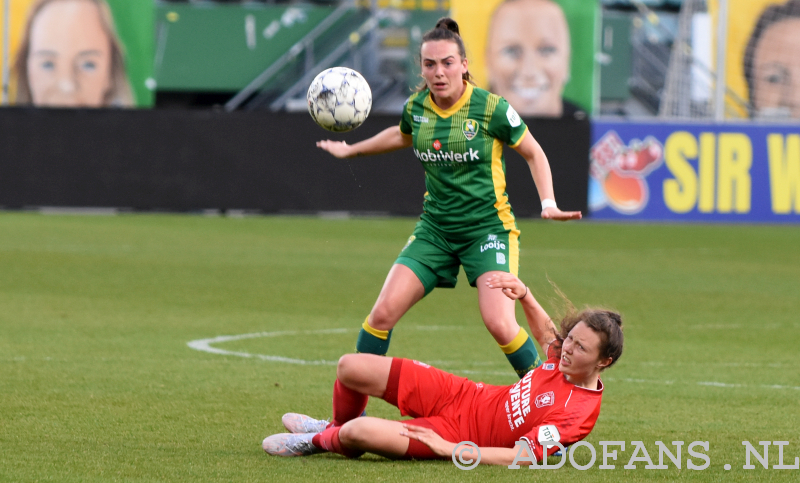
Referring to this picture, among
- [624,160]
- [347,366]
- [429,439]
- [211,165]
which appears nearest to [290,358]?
[347,366]

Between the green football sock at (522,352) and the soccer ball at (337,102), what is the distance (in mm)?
1502

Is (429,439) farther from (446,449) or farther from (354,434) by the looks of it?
(354,434)

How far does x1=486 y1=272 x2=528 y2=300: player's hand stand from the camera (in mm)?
5922

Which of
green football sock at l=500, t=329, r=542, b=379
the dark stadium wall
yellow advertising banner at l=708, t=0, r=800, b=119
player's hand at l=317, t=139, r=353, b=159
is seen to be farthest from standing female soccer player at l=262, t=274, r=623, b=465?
yellow advertising banner at l=708, t=0, r=800, b=119

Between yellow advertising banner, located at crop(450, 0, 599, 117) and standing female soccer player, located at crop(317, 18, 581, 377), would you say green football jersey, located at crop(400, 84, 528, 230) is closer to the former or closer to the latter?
standing female soccer player, located at crop(317, 18, 581, 377)

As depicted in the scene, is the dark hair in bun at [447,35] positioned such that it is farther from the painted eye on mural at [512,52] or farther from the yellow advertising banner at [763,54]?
the yellow advertising banner at [763,54]

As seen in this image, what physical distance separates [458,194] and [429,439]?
66.2 inches

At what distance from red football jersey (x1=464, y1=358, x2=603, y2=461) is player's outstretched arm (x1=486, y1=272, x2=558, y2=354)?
0.98 feet

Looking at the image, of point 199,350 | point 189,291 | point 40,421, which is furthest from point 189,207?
point 40,421

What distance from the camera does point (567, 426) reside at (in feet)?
17.9

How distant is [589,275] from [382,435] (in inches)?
383

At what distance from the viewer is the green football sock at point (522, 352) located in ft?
21.6

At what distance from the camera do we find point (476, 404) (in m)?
5.75

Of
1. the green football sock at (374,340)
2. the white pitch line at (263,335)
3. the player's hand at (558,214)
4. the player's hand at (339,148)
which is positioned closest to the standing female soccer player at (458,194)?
the green football sock at (374,340)
